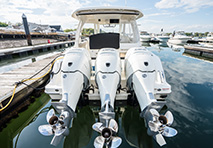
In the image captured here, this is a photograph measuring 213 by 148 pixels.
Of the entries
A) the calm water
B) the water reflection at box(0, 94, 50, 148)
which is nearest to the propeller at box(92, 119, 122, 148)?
the calm water

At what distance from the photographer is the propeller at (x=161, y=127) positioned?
185 centimetres

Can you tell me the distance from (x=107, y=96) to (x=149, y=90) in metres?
0.90

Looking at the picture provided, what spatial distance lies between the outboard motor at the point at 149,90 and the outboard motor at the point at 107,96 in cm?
46

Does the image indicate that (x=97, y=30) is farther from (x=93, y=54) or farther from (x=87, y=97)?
(x=87, y=97)

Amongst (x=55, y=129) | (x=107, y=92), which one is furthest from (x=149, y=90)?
(x=55, y=129)

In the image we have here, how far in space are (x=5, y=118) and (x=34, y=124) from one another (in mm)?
882

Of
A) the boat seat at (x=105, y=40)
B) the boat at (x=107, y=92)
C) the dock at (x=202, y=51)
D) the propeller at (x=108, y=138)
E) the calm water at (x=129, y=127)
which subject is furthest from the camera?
the dock at (x=202, y=51)

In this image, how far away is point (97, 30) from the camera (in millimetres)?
8562

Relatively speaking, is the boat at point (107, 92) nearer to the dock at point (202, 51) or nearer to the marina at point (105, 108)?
the marina at point (105, 108)

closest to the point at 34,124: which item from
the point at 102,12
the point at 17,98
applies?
the point at 17,98

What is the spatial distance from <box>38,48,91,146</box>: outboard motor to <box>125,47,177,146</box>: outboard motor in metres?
1.26

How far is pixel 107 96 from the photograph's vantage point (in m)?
2.25

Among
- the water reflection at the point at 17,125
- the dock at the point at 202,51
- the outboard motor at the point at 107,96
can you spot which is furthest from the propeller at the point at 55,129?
the dock at the point at 202,51

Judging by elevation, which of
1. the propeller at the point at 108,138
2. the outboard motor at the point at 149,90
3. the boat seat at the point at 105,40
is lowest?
the propeller at the point at 108,138
